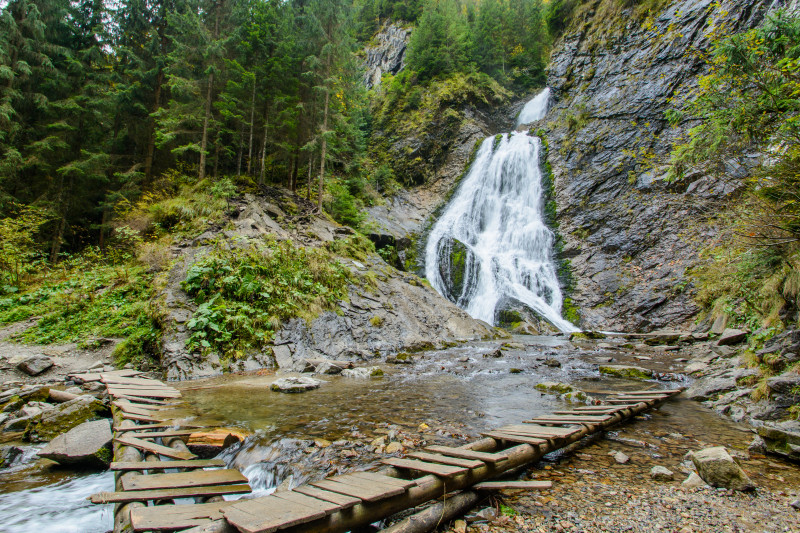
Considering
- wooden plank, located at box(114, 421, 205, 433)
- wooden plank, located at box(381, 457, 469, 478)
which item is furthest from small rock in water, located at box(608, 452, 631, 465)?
wooden plank, located at box(114, 421, 205, 433)

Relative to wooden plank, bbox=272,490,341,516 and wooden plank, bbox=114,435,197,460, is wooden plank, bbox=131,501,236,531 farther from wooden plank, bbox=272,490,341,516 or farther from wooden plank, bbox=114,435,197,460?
wooden plank, bbox=114,435,197,460

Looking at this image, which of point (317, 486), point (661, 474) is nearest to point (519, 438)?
point (661, 474)

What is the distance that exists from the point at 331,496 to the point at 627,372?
786 cm

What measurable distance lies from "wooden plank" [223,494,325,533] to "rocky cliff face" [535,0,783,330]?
598 inches

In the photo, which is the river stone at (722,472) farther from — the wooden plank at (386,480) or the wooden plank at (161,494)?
the wooden plank at (161,494)

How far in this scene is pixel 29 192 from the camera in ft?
53.2

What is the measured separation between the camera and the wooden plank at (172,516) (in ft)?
6.89

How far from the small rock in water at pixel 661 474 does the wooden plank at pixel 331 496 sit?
2.81m

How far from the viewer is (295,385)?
21.7 feet

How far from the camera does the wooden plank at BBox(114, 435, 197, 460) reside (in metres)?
3.52

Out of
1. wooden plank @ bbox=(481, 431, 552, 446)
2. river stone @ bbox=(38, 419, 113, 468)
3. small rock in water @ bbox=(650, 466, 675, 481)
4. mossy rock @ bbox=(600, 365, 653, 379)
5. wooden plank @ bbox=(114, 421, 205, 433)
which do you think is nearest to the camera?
small rock in water @ bbox=(650, 466, 675, 481)

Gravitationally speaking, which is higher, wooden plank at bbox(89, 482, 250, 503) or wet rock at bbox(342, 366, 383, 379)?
wooden plank at bbox(89, 482, 250, 503)

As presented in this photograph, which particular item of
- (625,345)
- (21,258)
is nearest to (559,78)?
(625,345)

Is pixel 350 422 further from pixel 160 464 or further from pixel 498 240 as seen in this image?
pixel 498 240
